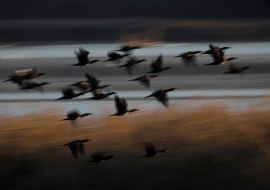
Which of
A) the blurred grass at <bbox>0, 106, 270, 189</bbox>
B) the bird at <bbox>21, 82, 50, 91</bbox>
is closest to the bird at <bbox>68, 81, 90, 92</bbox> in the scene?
the bird at <bbox>21, 82, 50, 91</bbox>

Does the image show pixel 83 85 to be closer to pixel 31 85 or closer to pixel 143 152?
pixel 31 85

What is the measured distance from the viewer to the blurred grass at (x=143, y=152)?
4.18 m

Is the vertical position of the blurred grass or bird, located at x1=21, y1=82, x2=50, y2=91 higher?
Answer: bird, located at x1=21, y1=82, x2=50, y2=91

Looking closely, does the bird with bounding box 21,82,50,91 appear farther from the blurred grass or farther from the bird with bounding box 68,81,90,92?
the blurred grass

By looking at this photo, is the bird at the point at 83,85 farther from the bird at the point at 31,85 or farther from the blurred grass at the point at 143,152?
the blurred grass at the point at 143,152

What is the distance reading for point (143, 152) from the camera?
173 inches

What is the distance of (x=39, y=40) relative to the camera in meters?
8.31

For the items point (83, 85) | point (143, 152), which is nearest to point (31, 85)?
point (83, 85)

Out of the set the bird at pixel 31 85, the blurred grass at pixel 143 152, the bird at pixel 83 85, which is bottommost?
the blurred grass at pixel 143 152

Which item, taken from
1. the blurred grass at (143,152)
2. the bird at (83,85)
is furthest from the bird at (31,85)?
the blurred grass at (143,152)

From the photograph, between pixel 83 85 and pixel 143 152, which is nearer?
pixel 83 85

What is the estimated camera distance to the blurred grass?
418cm

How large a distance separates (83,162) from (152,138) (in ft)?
2.11

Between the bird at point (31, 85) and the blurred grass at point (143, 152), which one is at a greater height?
the bird at point (31, 85)
